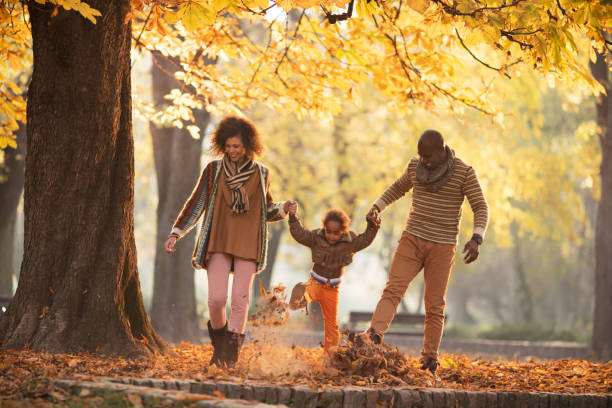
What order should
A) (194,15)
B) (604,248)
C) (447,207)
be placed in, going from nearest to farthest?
(194,15) → (447,207) → (604,248)

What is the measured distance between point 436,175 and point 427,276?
0.96 meters

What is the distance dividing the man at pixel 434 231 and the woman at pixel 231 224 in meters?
1.13

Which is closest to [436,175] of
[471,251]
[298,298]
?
[471,251]

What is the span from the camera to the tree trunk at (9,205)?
15148mm

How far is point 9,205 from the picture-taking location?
15.4m

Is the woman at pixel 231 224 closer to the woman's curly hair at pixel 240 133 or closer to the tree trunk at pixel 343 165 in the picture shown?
the woman's curly hair at pixel 240 133

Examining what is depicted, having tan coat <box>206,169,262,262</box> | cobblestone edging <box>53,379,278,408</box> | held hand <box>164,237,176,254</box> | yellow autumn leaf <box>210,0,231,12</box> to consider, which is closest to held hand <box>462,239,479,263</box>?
tan coat <box>206,169,262,262</box>

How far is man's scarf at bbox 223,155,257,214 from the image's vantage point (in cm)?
598

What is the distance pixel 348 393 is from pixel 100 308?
260cm

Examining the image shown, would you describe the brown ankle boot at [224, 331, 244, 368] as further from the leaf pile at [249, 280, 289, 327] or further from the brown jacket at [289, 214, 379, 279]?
the brown jacket at [289, 214, 379, 279]

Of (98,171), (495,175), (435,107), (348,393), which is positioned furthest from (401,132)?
(348,393)

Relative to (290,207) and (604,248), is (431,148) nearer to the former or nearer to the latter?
(290,207)

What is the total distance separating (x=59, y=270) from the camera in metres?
6.19

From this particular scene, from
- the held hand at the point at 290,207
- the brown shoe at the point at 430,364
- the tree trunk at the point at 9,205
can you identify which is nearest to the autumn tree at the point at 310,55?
the held hand at the point at 290,207
